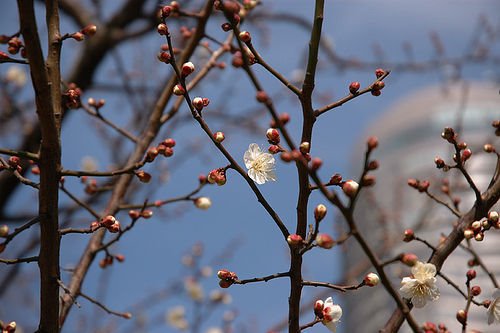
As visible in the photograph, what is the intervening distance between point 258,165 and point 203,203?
2.17 feet

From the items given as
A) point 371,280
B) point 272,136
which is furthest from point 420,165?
point 272,136

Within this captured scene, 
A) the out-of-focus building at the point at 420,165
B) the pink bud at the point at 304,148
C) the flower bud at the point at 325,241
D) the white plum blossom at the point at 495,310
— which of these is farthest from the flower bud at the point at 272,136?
the out-of-focus building at the point at 420,165

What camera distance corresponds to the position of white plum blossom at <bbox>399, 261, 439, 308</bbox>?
3.68ft

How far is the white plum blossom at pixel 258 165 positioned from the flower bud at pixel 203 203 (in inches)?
25.0

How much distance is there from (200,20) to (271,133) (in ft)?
3.40

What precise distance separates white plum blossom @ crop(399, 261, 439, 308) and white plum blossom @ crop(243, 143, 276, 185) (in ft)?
1.17

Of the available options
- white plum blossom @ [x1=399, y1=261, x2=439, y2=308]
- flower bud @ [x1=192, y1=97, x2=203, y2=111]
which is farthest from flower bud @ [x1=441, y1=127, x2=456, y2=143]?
flower bud @ [x1=192, y1=97, x2=203, y2=111]

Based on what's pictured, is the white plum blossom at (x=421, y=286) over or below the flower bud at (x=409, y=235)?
below

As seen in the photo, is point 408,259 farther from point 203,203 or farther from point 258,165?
point 203,203

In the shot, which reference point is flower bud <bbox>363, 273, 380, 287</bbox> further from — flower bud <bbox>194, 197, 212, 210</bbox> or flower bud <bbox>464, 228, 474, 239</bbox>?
flower bud <bbox>194, 197, 212, 210</bbox>

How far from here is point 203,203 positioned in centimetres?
188

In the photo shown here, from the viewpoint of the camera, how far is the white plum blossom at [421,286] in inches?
44.2

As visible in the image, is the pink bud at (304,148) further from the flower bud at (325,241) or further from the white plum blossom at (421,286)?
the white plum blossom at (421,286)

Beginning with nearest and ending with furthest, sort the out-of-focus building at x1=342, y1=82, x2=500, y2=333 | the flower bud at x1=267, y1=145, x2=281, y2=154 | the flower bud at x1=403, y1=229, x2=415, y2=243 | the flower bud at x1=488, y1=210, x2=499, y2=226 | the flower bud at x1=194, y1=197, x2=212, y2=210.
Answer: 1. the flower bud at x1=267, y1=145, x2=281, y2=154
2. the flower bud at x1=488, y1=210, x2=499, y2=226
3. the flower bud at x1=403, y1=229, x2=415, y2=243
4. the flower bud at x1=194, y1=197, x2=212, y2=210
5. the out-of-focus building at x1=342, y1=82, x2=500, y2=333
